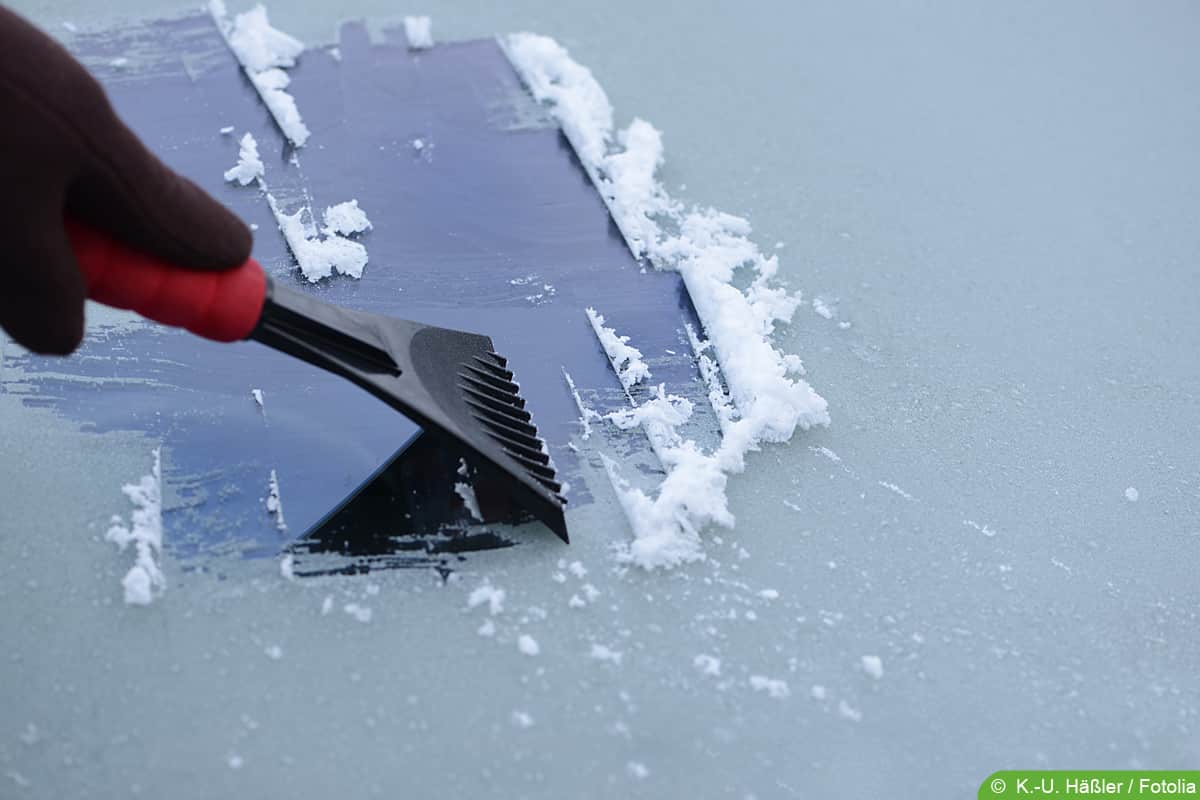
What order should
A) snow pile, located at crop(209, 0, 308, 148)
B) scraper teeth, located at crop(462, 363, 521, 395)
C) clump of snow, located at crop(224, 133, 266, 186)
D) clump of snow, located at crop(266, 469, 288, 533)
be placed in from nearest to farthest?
clump of snow, located at crop(266, 469, 288, 533), scraper teeth, located at crop(462, 363, 521, 395), clump of snow, located at crop(224, 133, 266, 186), snow pile, located at crop(209, 0, 308, 148)

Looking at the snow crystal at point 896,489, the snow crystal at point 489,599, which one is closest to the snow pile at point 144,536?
the snow crystal at point 489,599

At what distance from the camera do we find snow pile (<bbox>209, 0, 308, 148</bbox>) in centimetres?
178

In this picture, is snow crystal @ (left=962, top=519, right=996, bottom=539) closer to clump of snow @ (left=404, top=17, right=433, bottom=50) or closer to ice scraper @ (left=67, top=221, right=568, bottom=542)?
ice scraper @ (left=67, top=221, right=568, bottom=542)

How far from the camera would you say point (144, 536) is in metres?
1.21

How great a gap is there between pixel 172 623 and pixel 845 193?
3.72 ft

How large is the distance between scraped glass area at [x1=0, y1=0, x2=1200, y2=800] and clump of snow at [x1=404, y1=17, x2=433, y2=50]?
31 centimetres

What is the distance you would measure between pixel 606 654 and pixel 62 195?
2.09 ft

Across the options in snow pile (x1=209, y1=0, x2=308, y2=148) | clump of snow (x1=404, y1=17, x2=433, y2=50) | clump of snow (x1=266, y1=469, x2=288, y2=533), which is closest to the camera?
clump of snow (x1=266, y1=469, x2=288, y2=533)

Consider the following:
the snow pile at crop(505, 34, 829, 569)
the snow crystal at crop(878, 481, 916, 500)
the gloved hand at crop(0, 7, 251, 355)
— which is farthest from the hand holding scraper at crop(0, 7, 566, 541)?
the snow crystal at crop(878, 481, 916, 500)

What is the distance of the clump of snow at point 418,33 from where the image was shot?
1969 millimetres

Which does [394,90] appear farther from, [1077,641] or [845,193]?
[1077,641]

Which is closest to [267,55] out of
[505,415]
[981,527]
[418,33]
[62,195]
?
[418,33]

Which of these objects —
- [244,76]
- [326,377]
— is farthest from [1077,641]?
[244,76]

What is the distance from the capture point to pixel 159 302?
3.46ft
